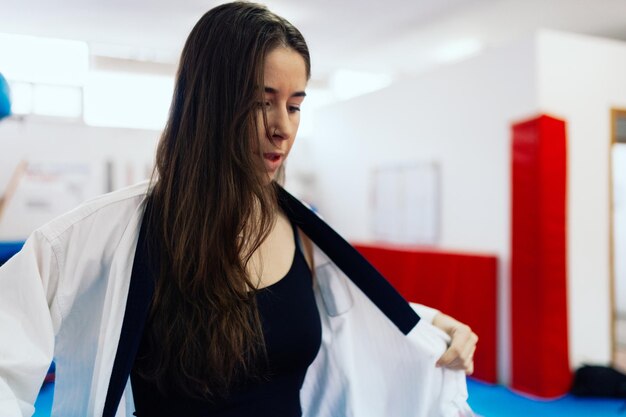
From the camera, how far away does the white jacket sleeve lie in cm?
73

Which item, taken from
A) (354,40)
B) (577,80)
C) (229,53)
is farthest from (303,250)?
(354,40)

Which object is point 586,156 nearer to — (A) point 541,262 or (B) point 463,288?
(A) point 541,262

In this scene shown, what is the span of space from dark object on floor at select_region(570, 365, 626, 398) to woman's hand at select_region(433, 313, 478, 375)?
2880mm

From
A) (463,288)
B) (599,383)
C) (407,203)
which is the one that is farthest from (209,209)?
(407,203)

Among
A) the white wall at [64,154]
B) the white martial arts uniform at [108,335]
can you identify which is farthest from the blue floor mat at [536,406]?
the white wall at [64,154]

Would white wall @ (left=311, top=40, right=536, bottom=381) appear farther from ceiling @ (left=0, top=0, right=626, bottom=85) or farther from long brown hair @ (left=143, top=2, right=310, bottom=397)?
long brown hair @ (left=143, top=2, right=310, bottom=397)

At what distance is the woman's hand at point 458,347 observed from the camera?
1.12 m

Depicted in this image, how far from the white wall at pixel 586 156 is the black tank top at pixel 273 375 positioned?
124 inches

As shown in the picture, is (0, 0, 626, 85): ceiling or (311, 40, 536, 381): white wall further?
(0, 0, 626, 85): ceiling

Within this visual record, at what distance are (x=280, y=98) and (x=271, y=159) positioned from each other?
0.36ft

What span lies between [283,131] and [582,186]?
3.39 metres

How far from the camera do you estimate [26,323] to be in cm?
76

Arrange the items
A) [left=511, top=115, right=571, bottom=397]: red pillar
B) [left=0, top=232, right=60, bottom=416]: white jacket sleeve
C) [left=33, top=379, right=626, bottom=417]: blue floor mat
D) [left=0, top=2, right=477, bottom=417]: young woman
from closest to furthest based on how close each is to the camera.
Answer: [left=0, top=232, right=60, bottom=416]: white jacket sleeve < [left=0, top=2, right=477, bottom=417]: young woman < [left=33, top=379, right=626, bottom=417]: blue floor mat < [left=511, top=115, right=571, bottom=397]: red pillar

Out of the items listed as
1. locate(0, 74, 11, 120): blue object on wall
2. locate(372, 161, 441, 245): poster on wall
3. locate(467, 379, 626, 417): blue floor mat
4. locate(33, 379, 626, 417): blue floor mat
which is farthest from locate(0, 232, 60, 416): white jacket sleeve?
locate(372, 161, 441, 245): poster on wall
